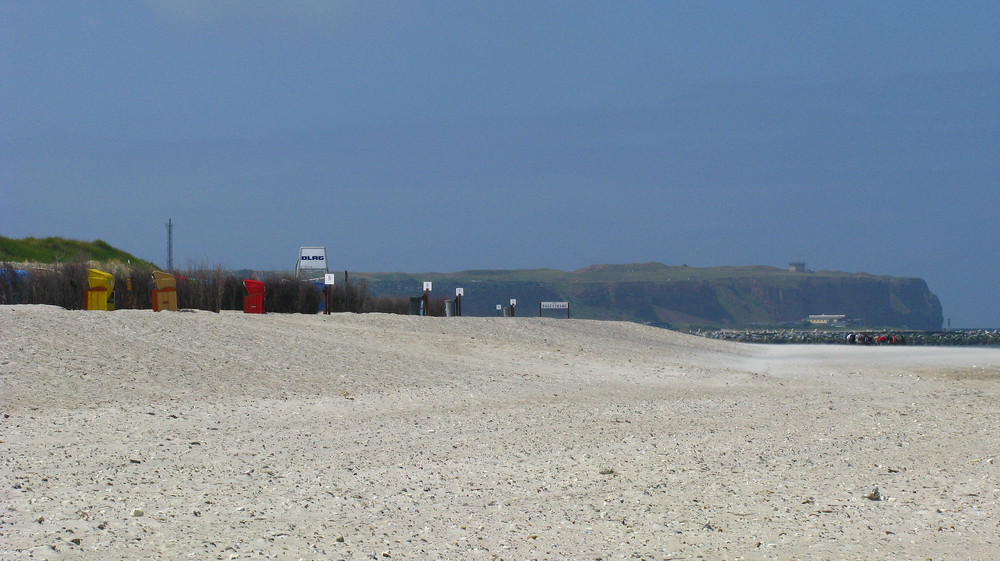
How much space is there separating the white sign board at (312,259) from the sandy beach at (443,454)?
15.2 meters

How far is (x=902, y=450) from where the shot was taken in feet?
29.7

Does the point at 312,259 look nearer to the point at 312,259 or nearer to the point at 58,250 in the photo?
the point at 312,259

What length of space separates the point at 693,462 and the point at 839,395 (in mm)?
6610

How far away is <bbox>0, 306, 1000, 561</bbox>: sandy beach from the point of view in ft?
18.5

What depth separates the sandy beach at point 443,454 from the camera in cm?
565

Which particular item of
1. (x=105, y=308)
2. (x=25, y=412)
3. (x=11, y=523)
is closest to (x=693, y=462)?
(x=11, y=523)

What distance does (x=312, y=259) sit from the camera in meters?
32.1

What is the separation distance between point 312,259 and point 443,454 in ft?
80.2

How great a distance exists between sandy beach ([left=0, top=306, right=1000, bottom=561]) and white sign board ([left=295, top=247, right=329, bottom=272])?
15184 mm

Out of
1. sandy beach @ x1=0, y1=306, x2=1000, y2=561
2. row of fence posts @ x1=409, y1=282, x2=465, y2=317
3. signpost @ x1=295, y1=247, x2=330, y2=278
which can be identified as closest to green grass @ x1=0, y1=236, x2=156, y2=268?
signpost @ x1=295, y1=247, x2=330, y2=278

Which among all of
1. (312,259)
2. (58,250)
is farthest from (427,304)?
(58,250)

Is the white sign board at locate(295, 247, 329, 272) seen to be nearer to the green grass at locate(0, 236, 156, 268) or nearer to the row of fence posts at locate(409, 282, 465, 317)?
the row of fence posts at locate(409, 282, 465, 317)

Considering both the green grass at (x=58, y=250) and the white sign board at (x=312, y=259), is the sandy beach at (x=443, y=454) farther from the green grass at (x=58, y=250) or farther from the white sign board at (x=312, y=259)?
the green grass at (x=58, y=250)

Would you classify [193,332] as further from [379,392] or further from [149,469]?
A: [149,469]
